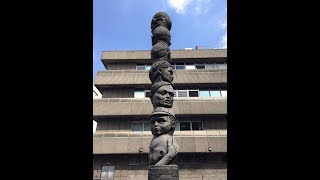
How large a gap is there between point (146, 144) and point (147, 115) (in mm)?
2053

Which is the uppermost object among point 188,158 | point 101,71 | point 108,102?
point 101,71

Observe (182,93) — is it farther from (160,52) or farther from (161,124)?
(161,124)

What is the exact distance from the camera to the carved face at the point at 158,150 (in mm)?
6223

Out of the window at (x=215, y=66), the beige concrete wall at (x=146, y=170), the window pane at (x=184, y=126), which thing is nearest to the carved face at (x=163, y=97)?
the beige concrete wall at (x=146, y=170)

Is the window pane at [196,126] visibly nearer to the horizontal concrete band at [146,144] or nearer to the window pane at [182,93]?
the horizontal concrete band at [146,144]

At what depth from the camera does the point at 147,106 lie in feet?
58.0

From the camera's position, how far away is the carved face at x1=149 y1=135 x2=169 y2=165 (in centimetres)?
622

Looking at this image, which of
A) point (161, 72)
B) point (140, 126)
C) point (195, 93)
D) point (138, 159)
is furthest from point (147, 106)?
point (161, 72)
